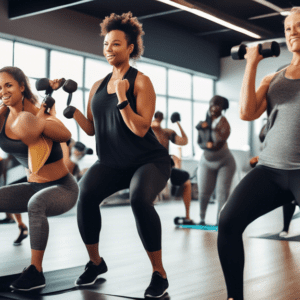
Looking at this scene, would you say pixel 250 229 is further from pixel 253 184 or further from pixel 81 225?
pixel 253 184

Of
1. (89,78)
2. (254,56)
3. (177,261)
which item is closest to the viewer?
(254,56)

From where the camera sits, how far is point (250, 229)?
180 inches

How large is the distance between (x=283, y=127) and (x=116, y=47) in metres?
0.95

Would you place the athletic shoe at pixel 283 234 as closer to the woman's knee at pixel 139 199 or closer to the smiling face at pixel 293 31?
the woman's knee at pixel 139 199

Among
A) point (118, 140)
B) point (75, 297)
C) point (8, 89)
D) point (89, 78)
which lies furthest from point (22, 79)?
point (89, 78)

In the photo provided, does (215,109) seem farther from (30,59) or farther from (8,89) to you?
(30,59)

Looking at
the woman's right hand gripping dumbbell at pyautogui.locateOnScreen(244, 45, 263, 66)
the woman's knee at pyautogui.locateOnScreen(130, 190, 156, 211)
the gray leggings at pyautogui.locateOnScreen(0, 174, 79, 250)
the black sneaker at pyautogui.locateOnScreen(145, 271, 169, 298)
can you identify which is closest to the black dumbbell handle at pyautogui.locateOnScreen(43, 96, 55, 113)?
the gray leggings at pyautogui.locateOnScreen(0, 174, 79, 250)

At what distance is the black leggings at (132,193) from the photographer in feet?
6.49

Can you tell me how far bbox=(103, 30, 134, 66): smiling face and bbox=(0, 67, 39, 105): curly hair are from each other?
0.74 meters

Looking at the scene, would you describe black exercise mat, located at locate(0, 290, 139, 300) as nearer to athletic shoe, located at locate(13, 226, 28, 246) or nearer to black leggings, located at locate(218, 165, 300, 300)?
black leggings, located at locate(218, 165, 300, 300)

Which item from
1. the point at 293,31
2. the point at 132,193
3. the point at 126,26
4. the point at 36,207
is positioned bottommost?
the point at 36,207

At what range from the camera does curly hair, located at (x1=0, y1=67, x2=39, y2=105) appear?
8.55 ft

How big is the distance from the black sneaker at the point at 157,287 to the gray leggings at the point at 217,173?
2.48m

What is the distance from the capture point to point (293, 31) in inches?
66.1
